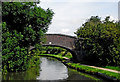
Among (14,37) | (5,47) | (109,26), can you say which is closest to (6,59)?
(5,47)

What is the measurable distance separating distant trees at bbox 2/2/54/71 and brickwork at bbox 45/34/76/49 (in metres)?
12.1

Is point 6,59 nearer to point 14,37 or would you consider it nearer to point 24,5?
point 14,37

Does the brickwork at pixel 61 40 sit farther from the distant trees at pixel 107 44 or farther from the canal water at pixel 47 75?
the canal water at pixel 47 75

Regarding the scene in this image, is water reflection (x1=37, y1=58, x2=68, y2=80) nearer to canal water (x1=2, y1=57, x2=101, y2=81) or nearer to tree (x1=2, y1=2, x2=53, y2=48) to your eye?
canal water (x1=2, y1=57, x2=101, y2=81)

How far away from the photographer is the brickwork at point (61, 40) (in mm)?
38000

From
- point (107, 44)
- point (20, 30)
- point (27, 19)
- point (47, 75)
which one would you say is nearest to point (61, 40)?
point (107, 44)

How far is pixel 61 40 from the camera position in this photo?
38.1 metres

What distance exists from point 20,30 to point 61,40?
14615 millimetres

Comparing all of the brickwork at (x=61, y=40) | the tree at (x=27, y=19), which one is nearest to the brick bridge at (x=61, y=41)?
the brickwork at (x=61, y=40)

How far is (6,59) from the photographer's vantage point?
74.0ft

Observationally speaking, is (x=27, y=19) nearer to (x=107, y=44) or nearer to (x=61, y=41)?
(x=107, y=44)

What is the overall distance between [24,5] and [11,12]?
1967 mm

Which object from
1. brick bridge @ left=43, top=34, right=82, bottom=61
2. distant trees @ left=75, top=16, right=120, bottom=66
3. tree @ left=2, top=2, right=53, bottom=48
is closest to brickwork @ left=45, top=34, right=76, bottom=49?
brick bridge @ left=43, top=34, right=82, bottom=61

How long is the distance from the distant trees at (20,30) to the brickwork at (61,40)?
12.1 m
